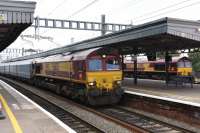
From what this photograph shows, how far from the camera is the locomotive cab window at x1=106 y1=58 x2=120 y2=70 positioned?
1780 cm

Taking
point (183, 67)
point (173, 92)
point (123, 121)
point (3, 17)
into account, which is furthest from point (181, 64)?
point (3, 17)

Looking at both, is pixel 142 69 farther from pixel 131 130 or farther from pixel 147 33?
pixel 131 130

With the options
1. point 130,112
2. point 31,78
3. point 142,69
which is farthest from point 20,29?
point 142,69

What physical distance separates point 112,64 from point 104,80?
1.00m

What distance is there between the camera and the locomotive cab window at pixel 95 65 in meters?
17.4

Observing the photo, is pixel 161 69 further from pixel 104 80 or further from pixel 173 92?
pixel 104 80

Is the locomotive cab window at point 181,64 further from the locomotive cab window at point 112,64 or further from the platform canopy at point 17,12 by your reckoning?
the platform canopy at point 17,12

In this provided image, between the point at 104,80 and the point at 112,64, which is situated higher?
the point at 112,64

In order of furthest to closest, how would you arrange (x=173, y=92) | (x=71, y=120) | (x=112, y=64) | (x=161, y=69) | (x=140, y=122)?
(x=161, y=69)
(x=173, y=92)
(x=112, y=64)
(x=71, y=120)
(x=140, y=122)

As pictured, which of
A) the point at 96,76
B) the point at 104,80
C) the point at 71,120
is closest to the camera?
the point at 71,120

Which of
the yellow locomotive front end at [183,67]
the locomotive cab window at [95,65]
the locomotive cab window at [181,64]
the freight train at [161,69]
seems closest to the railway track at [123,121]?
the locomotive cab window at [95,65]

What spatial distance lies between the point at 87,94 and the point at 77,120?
293 centimetres

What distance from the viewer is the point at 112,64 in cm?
1792

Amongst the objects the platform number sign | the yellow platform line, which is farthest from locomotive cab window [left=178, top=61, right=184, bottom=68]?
the platform number sign
